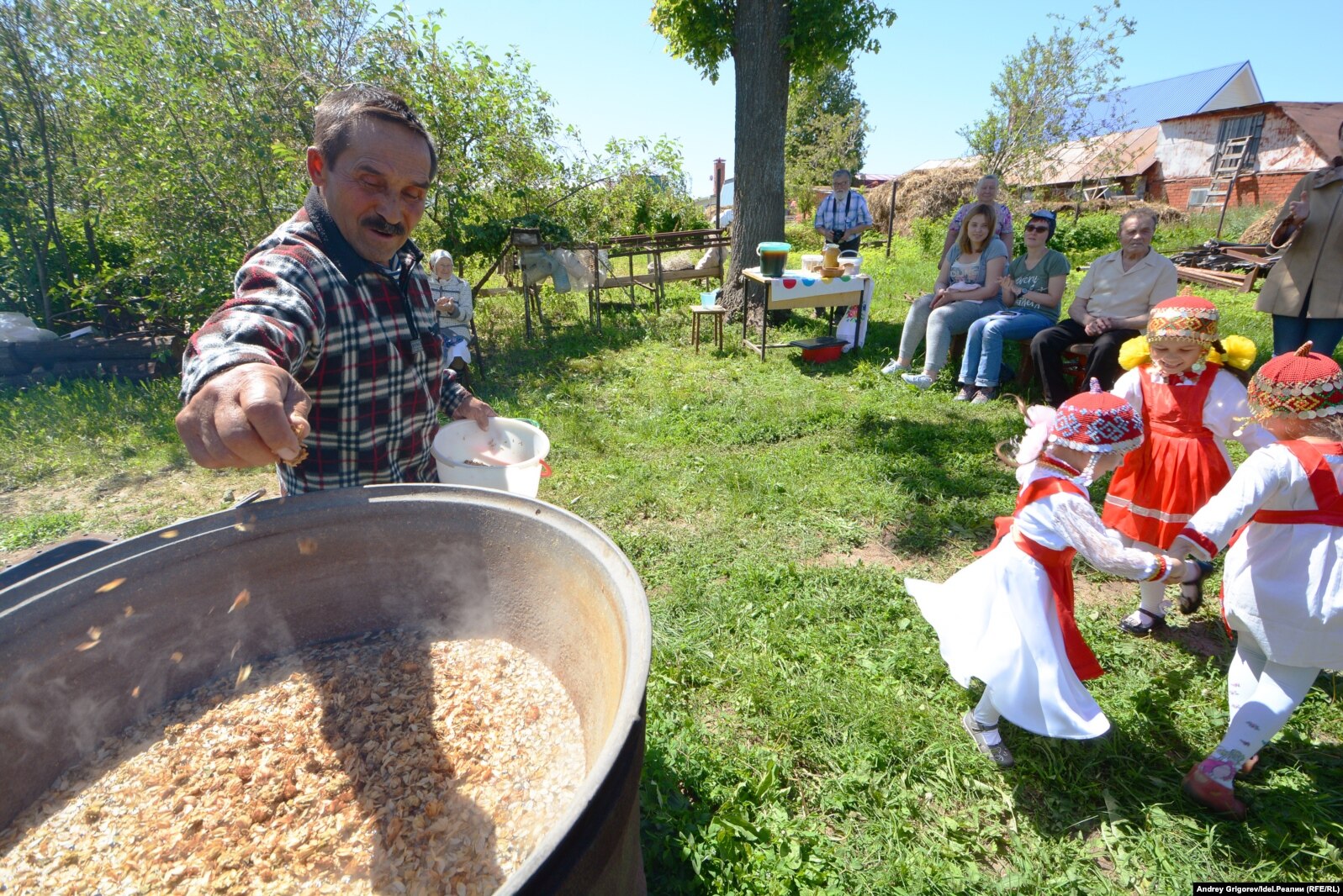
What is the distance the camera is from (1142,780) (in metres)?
2.20

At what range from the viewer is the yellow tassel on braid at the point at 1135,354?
297 cm

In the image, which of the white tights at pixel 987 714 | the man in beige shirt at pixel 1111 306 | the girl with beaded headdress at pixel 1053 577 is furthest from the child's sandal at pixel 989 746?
the man in beige shirt at pixel 1111 306

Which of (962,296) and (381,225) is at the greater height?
(381,225)

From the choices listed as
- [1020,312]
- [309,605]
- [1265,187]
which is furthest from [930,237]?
[309,605]

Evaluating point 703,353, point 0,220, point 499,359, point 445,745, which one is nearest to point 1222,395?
point 445,745

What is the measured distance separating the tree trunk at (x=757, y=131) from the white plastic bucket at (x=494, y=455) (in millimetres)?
6643

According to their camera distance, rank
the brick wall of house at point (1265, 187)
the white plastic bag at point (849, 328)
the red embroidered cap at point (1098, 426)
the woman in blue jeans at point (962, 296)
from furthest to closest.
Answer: the brick wall of house at point (1265, 187)
the white plastic bag at point (849, 328)
the woman in blue jeans at point (962, 296)
the red embroidered cap at point (1098, 426)

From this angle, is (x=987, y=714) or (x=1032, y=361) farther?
(x=1032, y=361)

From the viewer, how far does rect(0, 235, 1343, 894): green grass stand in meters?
1.96

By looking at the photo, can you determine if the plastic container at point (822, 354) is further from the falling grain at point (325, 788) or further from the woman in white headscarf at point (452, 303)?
the falling grain at point (325, 788)

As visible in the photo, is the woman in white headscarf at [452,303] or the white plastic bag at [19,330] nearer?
the woman in white headscarf at [452,303]

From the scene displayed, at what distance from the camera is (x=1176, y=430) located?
2.81 metres

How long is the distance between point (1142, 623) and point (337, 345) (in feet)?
11.4

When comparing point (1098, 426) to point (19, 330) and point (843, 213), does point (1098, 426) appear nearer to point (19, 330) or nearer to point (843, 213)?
point (843, 213)
